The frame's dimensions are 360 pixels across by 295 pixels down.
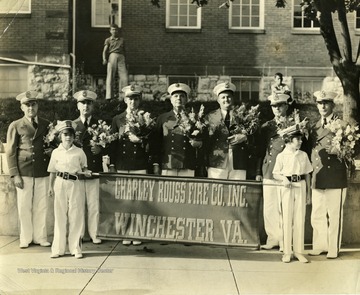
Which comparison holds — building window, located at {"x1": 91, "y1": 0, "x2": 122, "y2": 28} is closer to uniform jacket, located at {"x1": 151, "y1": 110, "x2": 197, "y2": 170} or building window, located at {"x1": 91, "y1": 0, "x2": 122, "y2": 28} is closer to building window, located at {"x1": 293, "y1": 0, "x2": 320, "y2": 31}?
building window, located at {"x1": 293, "y1": 0, "x2": 320, "y2": 31}

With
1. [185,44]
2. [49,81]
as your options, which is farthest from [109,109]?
[185,44]

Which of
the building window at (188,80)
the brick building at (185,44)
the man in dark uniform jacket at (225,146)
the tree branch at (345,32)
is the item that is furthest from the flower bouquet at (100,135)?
the building window at (188,80)

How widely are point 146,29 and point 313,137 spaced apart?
25.3 ft

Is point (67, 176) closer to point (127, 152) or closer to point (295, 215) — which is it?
point (127, 152)

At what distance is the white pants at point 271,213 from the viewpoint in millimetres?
6339

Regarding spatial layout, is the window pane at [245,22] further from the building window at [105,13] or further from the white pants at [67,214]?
the white pants at [67,214]

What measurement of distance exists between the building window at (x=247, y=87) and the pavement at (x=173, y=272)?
7.00 metres

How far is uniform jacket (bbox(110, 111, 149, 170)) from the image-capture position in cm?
638

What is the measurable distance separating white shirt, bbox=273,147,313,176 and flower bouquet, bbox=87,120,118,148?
2.02 meters

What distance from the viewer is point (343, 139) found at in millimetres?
5949

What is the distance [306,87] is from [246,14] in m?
2.27

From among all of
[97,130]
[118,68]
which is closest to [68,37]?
[118,68]

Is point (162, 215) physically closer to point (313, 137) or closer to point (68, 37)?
point (313, 137)

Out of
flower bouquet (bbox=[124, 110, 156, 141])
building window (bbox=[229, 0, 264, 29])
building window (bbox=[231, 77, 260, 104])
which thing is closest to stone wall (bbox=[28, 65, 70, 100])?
building window (bbox=[231, 77, 260, 104])
